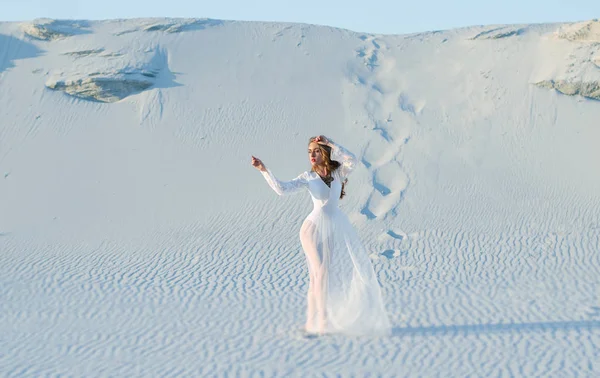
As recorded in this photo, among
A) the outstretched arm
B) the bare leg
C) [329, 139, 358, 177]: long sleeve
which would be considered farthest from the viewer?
[329, 139, 358, 177]: long sleeve

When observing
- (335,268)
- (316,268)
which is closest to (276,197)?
(335,268)

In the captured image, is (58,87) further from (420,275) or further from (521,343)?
(521,343)

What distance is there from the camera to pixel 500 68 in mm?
17766

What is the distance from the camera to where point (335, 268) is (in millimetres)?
6098

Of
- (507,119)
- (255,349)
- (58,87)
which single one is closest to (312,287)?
(255,349)

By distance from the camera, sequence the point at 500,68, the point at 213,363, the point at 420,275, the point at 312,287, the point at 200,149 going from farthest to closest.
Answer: the point at 500,68 → the point at 200,149 → the point at 420,275 → the point at 312,287 → the point at 213,363

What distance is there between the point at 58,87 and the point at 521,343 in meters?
16.1

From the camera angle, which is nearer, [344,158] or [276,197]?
[344,158]

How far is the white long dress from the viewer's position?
19.3ft

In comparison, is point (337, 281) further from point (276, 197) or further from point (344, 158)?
point (276, 197)

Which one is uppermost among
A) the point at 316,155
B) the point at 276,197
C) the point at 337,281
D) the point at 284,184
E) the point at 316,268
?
the point at 316,155

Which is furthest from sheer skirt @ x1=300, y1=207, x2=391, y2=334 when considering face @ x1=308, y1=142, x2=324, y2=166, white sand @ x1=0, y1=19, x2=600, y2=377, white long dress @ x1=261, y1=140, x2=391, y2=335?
face @ x1=308, y1=142, x2=324, y2=166

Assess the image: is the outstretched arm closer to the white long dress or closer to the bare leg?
the white long dress

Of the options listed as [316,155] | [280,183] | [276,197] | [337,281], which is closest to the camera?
[280,183]
